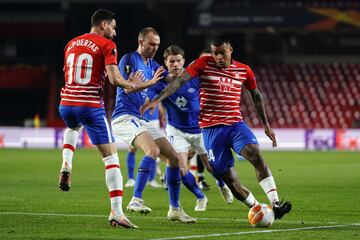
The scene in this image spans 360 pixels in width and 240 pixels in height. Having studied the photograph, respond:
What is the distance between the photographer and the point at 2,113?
45.7m

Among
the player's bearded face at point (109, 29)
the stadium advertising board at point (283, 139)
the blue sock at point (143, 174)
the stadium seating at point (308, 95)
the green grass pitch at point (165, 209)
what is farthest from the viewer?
the stadium seating at point (308, 95)

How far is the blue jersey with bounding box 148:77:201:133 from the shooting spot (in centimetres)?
1398

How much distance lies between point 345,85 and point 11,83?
15.6m

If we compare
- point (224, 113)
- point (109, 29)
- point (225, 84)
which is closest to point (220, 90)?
point (225, 84)

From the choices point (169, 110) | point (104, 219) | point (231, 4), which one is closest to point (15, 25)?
point (231, 4)

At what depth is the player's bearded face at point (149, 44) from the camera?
38.7ft

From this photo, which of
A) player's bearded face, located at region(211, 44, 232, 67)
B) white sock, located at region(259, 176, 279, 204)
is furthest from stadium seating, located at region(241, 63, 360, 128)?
white sock, located at region(259, 176, 279, 204)

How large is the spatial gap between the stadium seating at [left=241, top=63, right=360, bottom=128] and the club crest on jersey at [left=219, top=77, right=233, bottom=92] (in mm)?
27774

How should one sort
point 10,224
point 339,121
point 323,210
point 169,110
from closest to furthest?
1. point 10,224
2. point 323,210
3. point 169,110
4. point 339,121

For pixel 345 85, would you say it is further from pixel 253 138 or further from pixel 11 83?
pixel 253 138

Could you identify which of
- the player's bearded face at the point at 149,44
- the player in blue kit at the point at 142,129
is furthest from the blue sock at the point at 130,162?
the player's bearded face at the point at 149,44

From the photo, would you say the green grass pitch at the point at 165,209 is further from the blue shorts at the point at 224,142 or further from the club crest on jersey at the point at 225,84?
the club crest on jersey at the point at 225,84

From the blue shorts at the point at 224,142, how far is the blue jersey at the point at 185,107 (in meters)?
3.01

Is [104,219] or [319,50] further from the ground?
[319,50]
